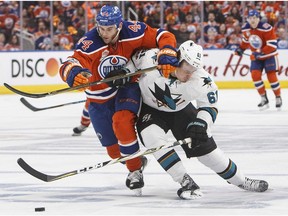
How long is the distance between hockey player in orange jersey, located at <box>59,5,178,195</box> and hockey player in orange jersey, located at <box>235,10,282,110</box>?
7331mm

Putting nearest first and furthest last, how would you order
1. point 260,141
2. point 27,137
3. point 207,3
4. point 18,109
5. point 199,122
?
point 199,122 → point 260,141 → point 27,137 → point 18,109 → point 207,3

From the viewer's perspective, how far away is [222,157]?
5496mm

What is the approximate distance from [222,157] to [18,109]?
312 inches

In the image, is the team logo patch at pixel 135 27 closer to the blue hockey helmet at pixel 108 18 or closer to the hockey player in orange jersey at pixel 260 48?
the blue hockey helmet at pixel 108 18

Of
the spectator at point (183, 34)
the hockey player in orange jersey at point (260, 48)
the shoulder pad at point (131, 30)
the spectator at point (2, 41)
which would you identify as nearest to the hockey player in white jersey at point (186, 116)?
the shoulder pad at point (131, 30)

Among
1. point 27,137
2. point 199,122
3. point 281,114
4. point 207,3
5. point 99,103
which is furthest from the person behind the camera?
point 207,3

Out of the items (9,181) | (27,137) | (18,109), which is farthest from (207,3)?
(9,181)

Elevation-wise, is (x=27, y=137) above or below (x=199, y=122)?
below

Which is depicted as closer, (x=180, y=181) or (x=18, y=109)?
(x=180, y=181)

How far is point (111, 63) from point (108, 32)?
0.88 ft

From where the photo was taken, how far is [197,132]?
17.5 feet

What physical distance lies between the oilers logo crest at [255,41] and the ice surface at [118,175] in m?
1.68

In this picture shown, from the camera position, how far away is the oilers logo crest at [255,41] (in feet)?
43.4

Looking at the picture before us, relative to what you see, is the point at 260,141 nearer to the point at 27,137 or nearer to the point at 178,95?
the point at 27,137
